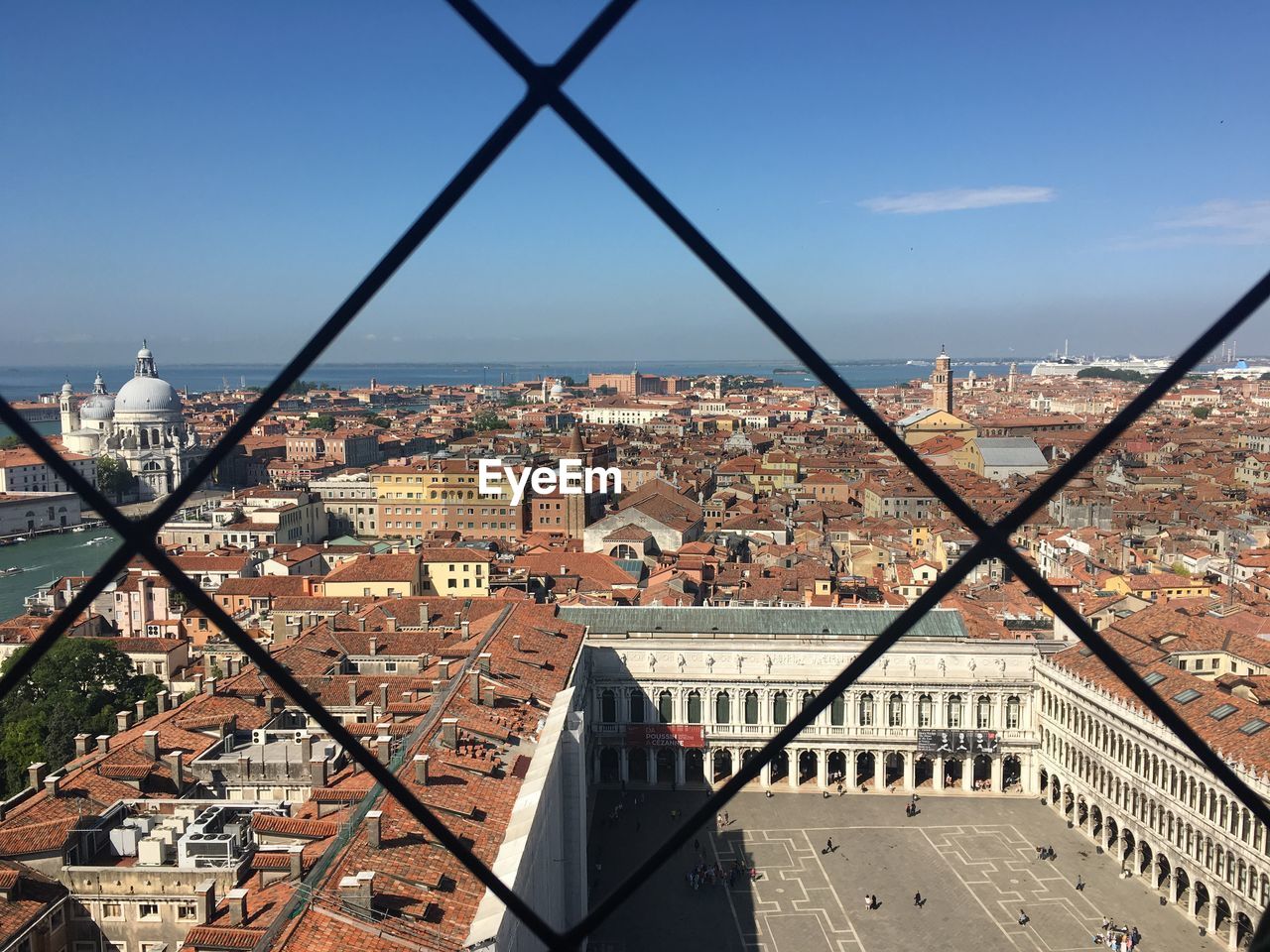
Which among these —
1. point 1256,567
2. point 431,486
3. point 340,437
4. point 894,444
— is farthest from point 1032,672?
point 340,437

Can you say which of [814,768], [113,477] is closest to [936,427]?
[113,477]

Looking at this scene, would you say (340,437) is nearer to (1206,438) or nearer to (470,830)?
(1206,438)

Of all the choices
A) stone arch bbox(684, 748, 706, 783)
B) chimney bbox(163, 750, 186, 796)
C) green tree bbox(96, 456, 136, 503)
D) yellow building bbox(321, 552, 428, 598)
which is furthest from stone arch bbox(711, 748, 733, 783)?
green tree bbox(96, 456, 136, 503)

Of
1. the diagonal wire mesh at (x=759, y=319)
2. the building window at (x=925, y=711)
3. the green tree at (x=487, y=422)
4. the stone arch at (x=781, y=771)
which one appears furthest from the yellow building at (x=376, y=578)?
the green tree at (x=487, y=422)

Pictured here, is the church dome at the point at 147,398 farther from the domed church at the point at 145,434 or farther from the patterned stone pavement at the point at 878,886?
the patterned stone pavement at the point at 878,886

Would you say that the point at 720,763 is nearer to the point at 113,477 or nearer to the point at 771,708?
the point at 771,708

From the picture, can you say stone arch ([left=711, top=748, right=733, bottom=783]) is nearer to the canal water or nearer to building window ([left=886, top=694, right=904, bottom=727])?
building window ([left=886, top=694, right=904, bottom=727])
